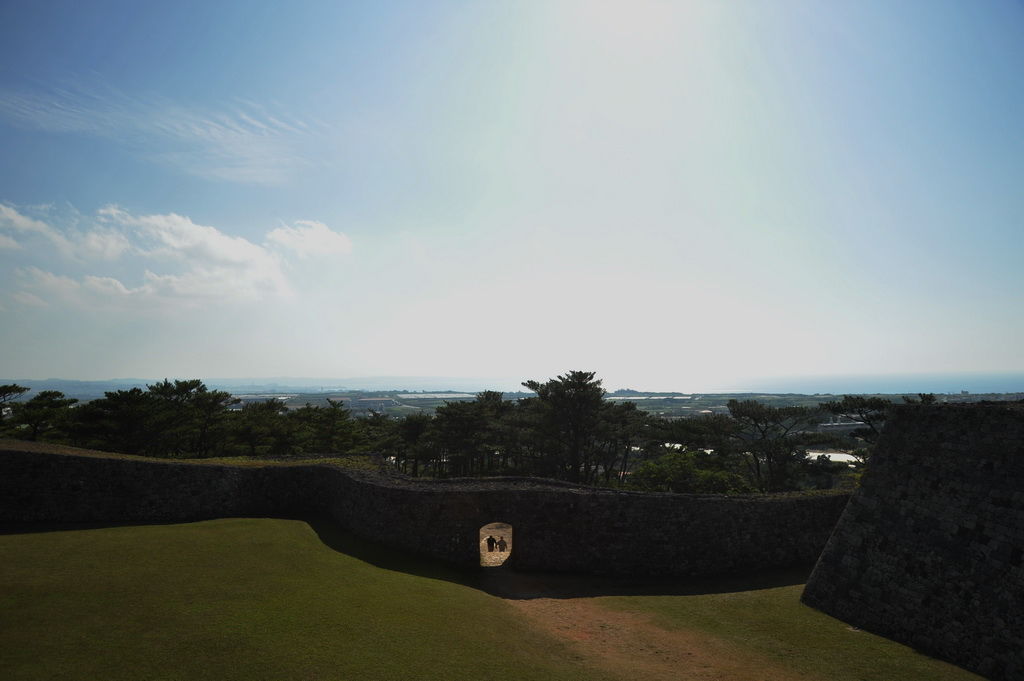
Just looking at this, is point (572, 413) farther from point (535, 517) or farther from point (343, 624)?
point (343, 624)

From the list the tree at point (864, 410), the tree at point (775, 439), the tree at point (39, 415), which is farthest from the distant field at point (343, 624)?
the tree at point (39, 415)

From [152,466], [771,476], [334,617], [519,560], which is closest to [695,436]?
[771,476]

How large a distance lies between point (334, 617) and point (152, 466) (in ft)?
36.4

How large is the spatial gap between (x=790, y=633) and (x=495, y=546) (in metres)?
10.3

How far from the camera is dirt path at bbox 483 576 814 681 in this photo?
886cm

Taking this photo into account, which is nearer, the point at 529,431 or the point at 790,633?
the point at 790,633

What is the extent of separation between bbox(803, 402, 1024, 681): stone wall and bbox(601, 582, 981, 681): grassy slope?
60cm

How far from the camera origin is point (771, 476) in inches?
1185

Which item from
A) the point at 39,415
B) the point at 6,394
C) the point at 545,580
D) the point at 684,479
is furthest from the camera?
the point at 39,415

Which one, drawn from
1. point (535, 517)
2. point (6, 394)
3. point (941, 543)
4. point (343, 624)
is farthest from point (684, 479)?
point (6, 394)

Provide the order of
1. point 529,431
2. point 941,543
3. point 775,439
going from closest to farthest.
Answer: point 941,543 → point 775,439 → point 529,431

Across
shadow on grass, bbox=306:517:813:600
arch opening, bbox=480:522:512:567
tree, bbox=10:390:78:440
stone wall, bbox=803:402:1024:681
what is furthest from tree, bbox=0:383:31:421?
stone wall, bbox=803:402:1024:681

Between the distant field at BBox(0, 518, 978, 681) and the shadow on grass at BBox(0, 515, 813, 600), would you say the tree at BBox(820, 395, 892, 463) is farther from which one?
the distant field at BBox(0, 518, 978, 681)

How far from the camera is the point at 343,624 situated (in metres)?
9.03
